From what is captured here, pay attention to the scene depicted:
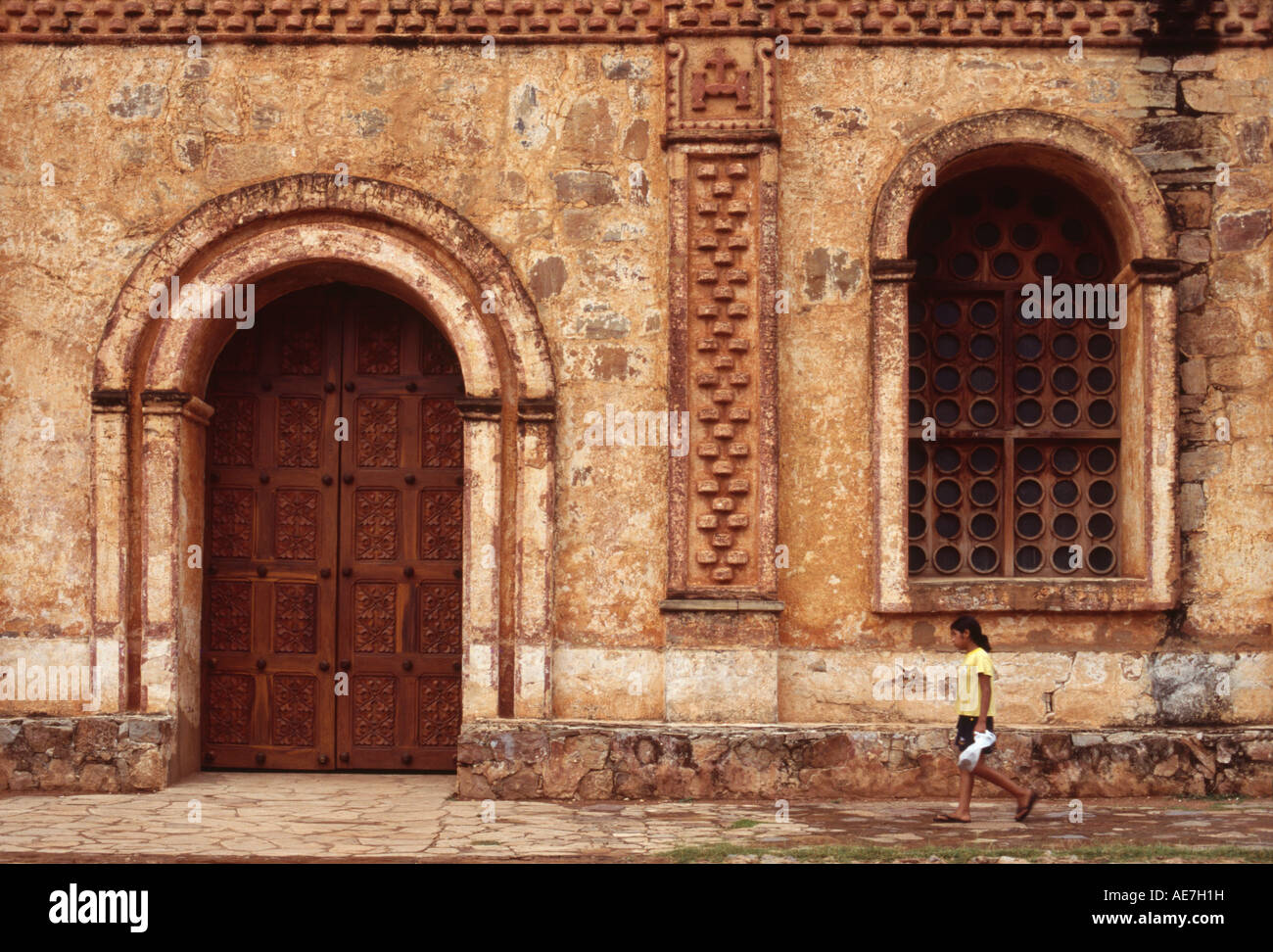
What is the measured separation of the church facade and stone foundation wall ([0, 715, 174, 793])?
0.9 inches

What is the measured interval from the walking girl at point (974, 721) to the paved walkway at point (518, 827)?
13cm

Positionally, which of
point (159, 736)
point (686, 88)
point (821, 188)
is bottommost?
point (159, 736)

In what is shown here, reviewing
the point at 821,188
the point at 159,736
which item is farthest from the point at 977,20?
the point at 159,736

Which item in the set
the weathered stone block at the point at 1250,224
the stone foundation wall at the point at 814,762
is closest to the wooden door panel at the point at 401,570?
the stone foundation wall at the point at 814,762

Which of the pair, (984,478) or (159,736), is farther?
(984,478)

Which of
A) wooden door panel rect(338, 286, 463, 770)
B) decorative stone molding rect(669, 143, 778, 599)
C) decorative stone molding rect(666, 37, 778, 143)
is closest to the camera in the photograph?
decorative stone molding rect(669, 143, 778, 599)

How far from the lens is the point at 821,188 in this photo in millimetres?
8273

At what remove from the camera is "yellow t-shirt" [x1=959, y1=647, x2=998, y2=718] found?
709cm

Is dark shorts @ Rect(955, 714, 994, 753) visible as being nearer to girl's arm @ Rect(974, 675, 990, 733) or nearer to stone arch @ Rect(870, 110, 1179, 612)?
girl's arm @ Rect(974, 675, 990, 733)

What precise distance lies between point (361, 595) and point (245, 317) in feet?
6.21

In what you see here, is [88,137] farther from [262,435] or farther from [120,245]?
[262,435]

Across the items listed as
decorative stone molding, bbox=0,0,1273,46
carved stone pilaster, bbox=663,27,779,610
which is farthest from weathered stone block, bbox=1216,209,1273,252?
carved stone pilaster, bbox=663,27,779,610

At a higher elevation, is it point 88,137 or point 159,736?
point 88,137

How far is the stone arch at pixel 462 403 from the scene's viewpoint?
8.11 metres
